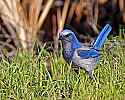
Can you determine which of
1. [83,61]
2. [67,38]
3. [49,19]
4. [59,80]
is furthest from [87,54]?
[49,19]

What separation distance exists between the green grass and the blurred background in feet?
4.67

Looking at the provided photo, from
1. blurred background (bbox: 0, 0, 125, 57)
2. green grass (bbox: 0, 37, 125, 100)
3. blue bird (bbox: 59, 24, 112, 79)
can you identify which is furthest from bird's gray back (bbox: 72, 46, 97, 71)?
blurred background (bbox: 0, 0, 125, 57)

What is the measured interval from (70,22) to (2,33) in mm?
1340

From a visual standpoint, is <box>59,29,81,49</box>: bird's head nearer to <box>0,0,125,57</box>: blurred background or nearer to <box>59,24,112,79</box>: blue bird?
<box>59,24,112,79</box>: blue bird

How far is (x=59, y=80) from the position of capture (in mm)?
4805

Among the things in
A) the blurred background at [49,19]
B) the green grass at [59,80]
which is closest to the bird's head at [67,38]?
the green grass at [59,80]

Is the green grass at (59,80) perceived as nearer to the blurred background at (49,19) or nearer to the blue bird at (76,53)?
the blue bird at (76,53)

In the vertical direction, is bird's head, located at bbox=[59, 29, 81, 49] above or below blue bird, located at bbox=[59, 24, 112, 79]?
above

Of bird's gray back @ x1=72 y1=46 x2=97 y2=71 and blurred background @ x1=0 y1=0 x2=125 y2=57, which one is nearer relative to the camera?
bird's gray back @ x1=72 y1=46 x2=97 y2=71

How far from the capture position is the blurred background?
7551 millimetres

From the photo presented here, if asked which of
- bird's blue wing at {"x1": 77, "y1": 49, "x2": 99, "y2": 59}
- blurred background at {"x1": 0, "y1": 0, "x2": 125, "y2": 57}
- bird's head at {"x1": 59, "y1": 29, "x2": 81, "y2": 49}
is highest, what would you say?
blurred background at {"x1": 0, "y1": 0, "x2": 125, "y2": 57}

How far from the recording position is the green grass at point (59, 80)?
4.57m

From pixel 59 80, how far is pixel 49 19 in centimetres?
454

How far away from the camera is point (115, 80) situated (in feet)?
15.7
